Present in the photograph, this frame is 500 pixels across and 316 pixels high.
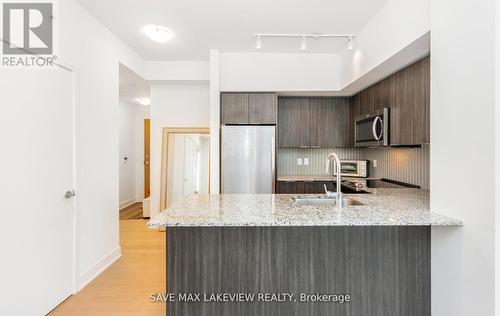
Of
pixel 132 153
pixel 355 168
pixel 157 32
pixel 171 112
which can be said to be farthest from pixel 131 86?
pixel 355 168

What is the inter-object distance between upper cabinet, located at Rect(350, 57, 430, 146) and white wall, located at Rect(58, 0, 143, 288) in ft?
10.3

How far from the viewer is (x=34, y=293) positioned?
216 centimetres

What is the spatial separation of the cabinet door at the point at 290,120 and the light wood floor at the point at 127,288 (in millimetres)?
2438

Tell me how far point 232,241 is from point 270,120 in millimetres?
2482

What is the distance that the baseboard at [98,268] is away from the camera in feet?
9.11

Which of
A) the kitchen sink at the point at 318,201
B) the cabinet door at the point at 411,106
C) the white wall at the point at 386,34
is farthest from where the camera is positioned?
the cabinet door at the point at 411,106

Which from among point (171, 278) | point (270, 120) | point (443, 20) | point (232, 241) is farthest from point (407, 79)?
point (171, 278)

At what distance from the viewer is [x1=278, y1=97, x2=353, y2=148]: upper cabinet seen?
4430mm

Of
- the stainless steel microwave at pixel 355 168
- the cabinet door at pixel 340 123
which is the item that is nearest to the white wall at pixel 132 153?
the cabinet door at pixel 340 123

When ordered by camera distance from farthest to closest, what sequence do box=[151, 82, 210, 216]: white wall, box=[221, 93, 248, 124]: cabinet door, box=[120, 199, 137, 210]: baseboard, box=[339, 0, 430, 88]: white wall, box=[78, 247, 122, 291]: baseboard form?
box=[120, 199, 137, 210]: baseboard → box=[151, 82, 210, 216]: white wall → box=[221, 93, 248, 124]: cabinet door → box=[78, 247, 122, 291]: baseboard → box=[339, 0, 430, 88]: white wall

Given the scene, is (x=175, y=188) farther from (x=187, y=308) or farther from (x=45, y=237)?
(x=187, y=308)

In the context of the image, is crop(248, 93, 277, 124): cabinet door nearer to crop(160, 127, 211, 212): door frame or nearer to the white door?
crop(160, 127, 211, 212): door frame

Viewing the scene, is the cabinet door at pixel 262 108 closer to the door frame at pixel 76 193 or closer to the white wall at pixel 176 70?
the white wall at pixel 176 70

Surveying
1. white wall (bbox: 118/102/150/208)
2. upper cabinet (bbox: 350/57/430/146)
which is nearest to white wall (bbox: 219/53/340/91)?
upper cabinet (bbox: 350/57/430/146)
